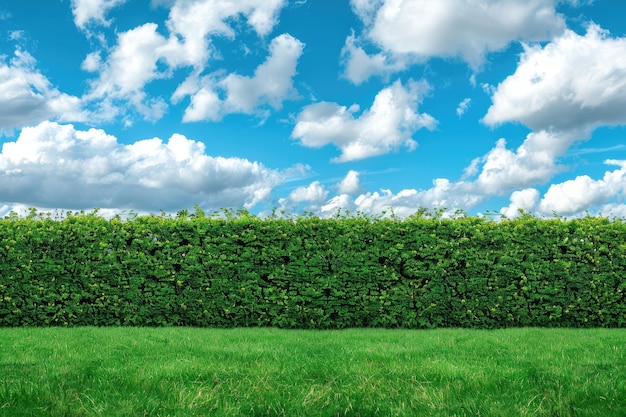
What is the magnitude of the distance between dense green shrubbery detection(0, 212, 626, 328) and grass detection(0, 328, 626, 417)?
312 centimetres

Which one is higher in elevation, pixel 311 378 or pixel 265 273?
pixel 265 273

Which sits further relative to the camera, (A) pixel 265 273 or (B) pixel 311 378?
(A) pixel 265 273

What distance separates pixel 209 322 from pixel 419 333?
486 centimetres

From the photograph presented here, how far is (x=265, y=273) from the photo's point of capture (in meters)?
12.9

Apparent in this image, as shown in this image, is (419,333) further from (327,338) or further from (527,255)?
(527,255)

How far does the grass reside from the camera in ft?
17.7

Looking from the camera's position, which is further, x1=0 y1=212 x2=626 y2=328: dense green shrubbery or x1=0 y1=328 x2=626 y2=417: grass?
x1=0 y1=212 x2=626 y2=328: dense green shrubbery

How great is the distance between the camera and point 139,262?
510 inches

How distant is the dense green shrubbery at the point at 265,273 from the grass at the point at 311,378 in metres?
3.12

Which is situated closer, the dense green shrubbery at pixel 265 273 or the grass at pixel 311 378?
the grass at pixel 311 378

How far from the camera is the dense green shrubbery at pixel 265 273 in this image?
12.9m

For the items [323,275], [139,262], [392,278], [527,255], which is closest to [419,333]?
[392,278]

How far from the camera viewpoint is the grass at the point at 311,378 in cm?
541

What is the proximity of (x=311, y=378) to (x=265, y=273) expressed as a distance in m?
6.50
